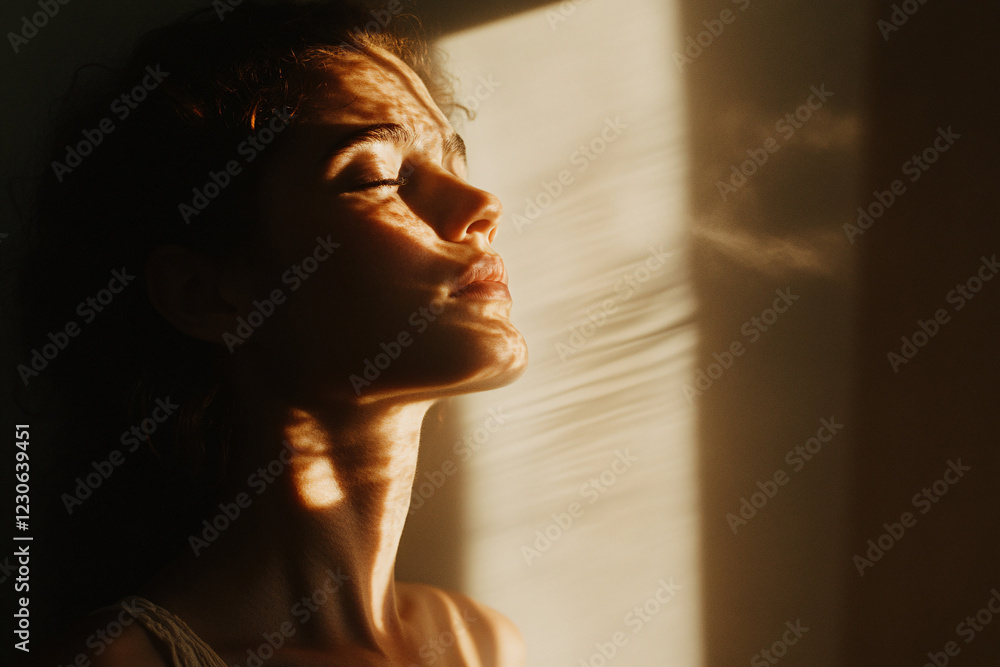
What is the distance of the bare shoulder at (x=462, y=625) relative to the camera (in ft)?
Result: 3.73

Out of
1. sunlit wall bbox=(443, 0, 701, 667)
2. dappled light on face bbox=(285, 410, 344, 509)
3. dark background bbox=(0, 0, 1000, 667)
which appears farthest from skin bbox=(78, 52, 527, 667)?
dark background bbox=(0, 0, 1000, 667)

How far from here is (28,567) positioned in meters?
1.12

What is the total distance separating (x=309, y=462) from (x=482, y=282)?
1.22 ft

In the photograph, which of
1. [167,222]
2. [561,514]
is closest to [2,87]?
→ [167,222]

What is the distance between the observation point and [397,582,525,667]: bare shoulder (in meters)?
1.14

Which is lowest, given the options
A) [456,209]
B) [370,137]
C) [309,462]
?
[309,462]

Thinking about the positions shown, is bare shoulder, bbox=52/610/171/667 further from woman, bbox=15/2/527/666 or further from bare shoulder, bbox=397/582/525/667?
bare shoulder, bbox=397/582/525/667

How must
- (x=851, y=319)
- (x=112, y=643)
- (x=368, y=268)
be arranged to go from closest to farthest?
(x=112, y=643)
(x=368, y=268)
(x=851, y=319)

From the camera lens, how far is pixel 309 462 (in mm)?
987

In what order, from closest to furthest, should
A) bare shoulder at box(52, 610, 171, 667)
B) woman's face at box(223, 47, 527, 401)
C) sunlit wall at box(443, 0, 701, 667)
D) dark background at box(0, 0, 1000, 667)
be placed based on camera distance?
bare shoulder at box(52, 610, 171, 667) → woman's face at box(223, 47, 527, 401) → dark background at box(0, 0, 1000, 667) → sunlit wall at box(443, 0, 701, 667)

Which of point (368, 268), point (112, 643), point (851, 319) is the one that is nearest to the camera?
point (112, 643)

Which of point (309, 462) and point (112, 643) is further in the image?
point (309, 462)

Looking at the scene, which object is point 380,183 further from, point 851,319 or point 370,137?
point 851,319

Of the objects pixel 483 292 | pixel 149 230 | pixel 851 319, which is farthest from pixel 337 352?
pixel 851 319
